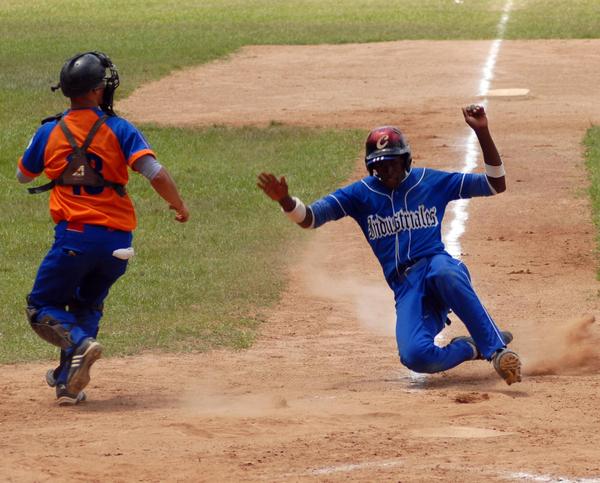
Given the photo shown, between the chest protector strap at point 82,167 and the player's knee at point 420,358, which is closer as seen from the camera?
the chest protector strap at point 82,167

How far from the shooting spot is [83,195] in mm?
7629

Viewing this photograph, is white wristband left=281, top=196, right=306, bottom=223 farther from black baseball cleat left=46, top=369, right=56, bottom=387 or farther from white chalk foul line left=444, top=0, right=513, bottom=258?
white chalk foul line left=444, top=0, right=513, bottom=258

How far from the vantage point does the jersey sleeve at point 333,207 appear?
27.0 feet

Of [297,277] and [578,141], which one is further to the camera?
[578,141]

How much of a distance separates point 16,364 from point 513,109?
1314 centimetres

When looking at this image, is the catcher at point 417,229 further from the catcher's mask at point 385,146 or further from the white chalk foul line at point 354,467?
the white chalk foul line at point 354,467

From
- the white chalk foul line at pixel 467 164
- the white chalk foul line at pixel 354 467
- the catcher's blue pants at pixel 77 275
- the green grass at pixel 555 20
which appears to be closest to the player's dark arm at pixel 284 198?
the catcher's blue pants at pixel 77 275

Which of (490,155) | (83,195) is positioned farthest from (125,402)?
(490,155)

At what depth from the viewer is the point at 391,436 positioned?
6582mm

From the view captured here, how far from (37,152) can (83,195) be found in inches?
16.1

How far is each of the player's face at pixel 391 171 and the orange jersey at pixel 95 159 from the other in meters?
1.48

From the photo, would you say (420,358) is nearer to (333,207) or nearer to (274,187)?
(333,207)

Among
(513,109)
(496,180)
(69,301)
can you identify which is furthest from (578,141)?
(69,301)

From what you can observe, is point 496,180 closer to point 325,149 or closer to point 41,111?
point 325,149
